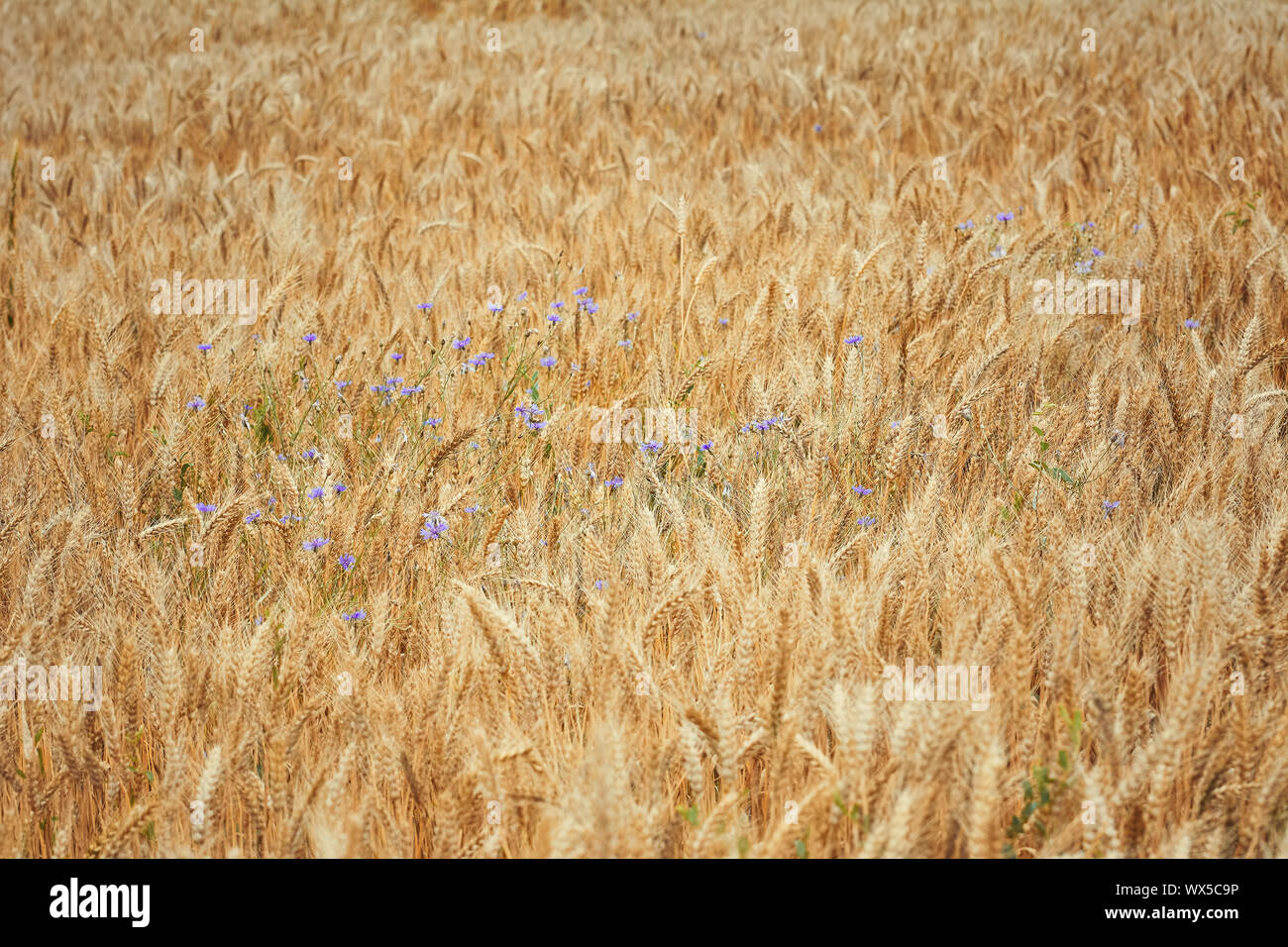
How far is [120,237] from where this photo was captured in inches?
164

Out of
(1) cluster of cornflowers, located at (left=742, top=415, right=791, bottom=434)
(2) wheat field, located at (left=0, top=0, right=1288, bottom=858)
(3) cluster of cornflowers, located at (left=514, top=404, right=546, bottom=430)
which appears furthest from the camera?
(3) cluster of cornflowers, located at (left=514, top=404, right=546, bottom=430)

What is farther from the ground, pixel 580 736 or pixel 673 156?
pixel 673 156

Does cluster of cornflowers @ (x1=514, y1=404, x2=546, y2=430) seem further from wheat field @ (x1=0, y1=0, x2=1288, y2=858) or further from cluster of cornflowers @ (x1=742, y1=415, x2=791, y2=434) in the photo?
cluster of cornflowers @ (x1=742, y1=415, x2=791, y2=434)

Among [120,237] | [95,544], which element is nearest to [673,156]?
[120,237]

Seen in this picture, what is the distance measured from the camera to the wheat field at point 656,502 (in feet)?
4.49

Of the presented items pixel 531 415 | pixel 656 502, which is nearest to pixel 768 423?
pixel 656 502

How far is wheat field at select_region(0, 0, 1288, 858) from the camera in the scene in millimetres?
1367

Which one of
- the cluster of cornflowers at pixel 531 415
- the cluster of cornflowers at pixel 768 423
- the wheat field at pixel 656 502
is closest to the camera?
the wheat field at pixel 656 502

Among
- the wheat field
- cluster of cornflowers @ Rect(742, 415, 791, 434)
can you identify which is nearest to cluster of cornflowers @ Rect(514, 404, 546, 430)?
the wheat field

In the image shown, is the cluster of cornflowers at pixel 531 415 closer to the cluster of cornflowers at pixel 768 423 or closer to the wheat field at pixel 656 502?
the wheat field at pixel 656 502

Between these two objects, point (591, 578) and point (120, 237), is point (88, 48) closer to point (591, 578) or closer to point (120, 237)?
point (120, 237)

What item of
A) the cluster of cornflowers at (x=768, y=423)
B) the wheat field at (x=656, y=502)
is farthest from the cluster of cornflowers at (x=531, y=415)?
the cluster of cornflowers at (x=768, y=423)

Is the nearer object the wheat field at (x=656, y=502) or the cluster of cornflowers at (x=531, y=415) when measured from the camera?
the wheat field at (x=656, y=502)

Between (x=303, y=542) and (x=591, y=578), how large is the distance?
1.94 feet
